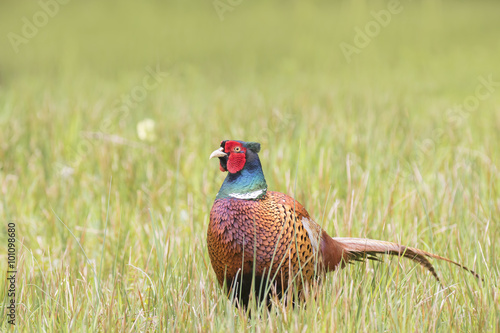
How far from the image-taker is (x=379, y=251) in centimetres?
252

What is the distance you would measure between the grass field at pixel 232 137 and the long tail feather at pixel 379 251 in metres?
0.06

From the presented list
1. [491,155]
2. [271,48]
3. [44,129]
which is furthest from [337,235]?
[271,48]

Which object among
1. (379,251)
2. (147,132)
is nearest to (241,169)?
(379,251)

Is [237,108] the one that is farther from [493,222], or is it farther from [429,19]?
[429,19]

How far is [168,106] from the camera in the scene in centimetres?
650

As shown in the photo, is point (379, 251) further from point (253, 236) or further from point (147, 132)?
point (147, 132)

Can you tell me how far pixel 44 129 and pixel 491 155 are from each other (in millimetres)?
3615

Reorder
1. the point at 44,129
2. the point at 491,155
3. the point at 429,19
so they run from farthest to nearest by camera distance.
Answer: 1. the point at 429,19
2. the point at 44,129
3. the point at 491,155

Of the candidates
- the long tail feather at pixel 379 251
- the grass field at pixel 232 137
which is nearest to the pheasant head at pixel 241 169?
the grass field at pixel 232 137

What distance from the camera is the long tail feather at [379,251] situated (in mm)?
2520

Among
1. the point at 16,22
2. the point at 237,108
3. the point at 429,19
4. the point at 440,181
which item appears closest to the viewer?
the point at 440,181

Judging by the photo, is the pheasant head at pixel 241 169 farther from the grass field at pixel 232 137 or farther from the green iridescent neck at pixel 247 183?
the grass field at pixel 232 137

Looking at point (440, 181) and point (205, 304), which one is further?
point (440, 181)

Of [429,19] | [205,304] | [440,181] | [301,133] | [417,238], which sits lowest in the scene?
[205,304]
